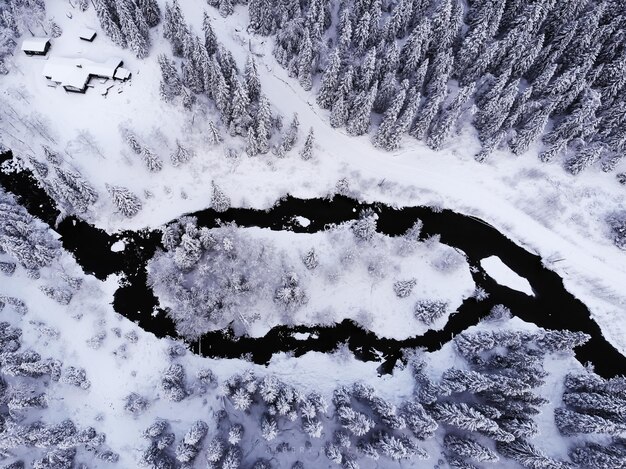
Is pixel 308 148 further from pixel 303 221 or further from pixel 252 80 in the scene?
pixel 252 80

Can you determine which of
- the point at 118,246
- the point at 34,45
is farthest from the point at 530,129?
the point at 34,45

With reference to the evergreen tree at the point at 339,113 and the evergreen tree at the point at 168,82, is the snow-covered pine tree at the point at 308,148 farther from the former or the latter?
the evergreen tree at the point at 168,82

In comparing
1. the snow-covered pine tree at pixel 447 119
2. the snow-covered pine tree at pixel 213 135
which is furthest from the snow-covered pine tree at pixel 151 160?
the snow-covered pine tree at pixel 447 119

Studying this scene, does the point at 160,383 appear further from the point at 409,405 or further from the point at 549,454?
the point at 549,454

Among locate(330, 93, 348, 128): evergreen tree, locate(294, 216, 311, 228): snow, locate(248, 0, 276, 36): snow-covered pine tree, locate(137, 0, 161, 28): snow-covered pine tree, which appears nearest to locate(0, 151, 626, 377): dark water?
locate(294, 216, 311, 228): snow

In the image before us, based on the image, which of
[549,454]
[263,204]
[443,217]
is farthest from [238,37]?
[549,454]

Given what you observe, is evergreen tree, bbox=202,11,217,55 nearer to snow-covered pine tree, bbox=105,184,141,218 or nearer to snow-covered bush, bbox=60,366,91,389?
snow-covered pine tree, bbox=105,184,141,218
